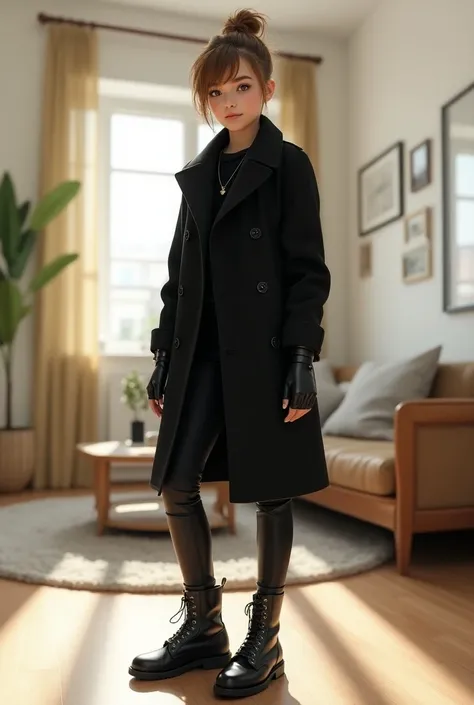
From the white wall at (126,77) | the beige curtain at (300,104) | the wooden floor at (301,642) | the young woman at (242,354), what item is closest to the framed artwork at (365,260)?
the white wall at (126,77)

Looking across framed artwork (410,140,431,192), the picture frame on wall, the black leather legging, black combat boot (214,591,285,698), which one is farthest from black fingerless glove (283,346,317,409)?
framed artwork (410,140,431,192)

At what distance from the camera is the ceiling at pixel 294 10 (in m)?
4.94

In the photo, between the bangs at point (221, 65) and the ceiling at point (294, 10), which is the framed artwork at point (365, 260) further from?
the bangs at point (221, 65)

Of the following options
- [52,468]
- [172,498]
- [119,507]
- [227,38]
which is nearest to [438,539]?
[119,507]

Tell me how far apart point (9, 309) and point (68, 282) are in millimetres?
538

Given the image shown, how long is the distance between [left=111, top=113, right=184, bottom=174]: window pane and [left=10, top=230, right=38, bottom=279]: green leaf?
104cm

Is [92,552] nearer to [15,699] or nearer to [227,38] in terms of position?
[15,699]

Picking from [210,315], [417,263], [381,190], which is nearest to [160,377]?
[210,315]

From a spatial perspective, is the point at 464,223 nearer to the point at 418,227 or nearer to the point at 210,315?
the point at 418,227

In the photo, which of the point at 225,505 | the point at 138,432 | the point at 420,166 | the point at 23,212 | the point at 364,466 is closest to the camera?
the point at 364,466

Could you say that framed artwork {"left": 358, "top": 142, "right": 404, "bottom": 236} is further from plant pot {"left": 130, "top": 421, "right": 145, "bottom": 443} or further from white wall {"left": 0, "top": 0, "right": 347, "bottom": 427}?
plant pot {"left": 130, "top": 421, "right": 145, "bottom": 443}

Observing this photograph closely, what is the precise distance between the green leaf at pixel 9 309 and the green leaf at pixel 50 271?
140mm

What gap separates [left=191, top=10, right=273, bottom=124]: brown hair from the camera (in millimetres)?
1492

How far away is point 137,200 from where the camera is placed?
17.6 feet
